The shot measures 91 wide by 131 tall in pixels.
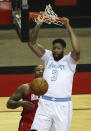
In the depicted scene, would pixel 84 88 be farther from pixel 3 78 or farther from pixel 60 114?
pixel 60 114

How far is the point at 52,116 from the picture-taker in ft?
17.2

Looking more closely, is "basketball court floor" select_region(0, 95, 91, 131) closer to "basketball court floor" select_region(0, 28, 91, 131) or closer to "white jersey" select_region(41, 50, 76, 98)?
"basketball court floor" select_region(0, 28, 91, 131)

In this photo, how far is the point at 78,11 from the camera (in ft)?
42.8

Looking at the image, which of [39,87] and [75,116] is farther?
[75,116]

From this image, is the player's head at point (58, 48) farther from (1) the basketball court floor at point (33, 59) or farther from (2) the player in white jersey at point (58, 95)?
(1) the basketball court floor at point (33, 59)

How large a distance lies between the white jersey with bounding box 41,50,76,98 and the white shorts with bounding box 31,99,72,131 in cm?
11

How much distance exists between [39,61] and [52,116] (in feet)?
16.6

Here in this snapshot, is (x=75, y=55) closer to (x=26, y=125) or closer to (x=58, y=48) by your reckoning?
(x=58, y=48)

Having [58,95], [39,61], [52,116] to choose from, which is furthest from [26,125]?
[39,61]

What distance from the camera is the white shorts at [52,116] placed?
5242mm

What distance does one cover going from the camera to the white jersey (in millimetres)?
5266

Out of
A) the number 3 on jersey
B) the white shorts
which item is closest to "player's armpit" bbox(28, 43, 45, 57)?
the number 3 on jersey

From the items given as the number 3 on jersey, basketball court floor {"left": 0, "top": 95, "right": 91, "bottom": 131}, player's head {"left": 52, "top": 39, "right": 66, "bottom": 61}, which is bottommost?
basketball court floor {"left": 0, "top": 95, "right": 91, "bottom": 131}

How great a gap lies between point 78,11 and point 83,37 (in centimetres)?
113
